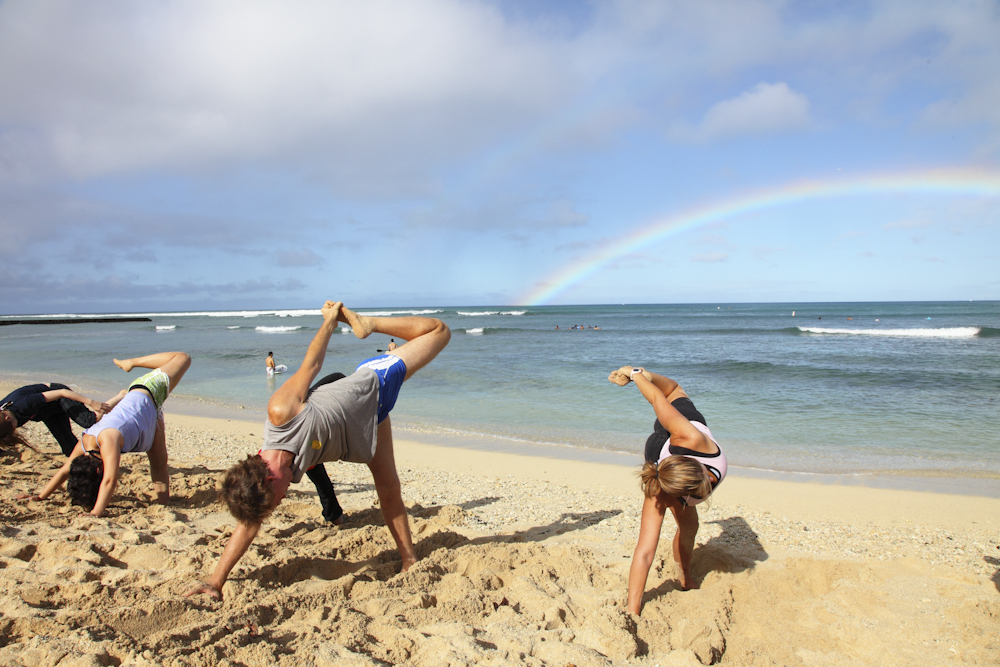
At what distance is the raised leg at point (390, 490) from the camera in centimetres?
364

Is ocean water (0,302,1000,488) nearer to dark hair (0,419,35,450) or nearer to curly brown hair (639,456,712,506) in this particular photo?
curly brown hair (639,456,712,506)

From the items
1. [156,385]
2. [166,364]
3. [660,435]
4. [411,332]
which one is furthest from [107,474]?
[660,435]

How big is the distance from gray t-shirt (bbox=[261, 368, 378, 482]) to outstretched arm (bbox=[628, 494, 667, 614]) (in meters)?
1.79

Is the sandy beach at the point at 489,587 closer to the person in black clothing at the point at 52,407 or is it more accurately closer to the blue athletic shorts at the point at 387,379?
the person in black clothing at the point at 52,407

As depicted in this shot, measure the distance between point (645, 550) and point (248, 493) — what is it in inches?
91.7

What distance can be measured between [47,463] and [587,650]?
6.98m

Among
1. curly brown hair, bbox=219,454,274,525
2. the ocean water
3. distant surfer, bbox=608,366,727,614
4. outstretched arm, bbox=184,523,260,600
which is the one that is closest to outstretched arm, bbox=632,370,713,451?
distant surfer, bbox=608,366,727,614

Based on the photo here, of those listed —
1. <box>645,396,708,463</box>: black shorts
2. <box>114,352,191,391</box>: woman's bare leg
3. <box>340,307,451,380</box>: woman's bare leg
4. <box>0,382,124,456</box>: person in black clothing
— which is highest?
<box>340,307,451,380</box>: woman's bare leg

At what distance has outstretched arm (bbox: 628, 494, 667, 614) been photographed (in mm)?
3311

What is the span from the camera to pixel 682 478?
3.14 meters

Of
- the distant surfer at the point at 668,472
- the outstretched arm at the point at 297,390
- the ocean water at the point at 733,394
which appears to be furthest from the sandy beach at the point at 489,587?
the ocean water at the point at 733,394

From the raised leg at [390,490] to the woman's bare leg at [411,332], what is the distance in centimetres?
46

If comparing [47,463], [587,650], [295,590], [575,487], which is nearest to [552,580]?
[587,650]

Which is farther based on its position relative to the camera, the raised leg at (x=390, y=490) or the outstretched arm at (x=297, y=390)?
the raised leg at (x=390, y=490)
